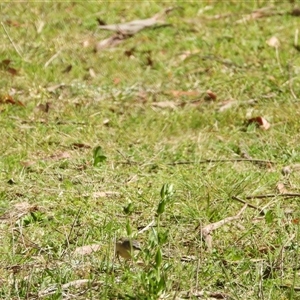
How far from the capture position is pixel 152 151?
491 cm

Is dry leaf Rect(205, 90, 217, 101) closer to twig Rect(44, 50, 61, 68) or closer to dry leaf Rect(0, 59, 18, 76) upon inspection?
twig Rect(44, 50, 61, 68)

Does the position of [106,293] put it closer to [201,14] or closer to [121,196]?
[121,196]

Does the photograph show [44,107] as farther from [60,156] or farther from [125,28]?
[125,28]

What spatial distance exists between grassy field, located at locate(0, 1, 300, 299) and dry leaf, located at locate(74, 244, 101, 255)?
1cm

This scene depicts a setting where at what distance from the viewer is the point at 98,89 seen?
5980mm

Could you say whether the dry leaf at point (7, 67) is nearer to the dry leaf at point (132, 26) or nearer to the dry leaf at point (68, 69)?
the dry leaf at point (68, 69)

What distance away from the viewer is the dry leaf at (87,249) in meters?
3.49

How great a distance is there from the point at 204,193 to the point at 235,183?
214 millimetres

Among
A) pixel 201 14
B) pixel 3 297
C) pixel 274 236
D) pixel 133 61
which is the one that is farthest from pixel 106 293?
pixel 201 14

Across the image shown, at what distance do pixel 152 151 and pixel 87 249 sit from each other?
147 cm

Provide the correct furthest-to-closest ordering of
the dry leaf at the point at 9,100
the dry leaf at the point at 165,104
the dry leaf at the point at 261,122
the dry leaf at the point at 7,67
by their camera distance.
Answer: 1. the dry leaf at the point at 7,67
2. the dry leaf at the point at 165,104
3. the dry leaf at the point at 9,100
4. the dry leaf at the point at 261,122

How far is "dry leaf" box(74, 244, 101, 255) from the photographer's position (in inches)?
137

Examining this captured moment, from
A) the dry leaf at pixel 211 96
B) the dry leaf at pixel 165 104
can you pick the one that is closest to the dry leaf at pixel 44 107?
the dry leaf at pixel 165 104

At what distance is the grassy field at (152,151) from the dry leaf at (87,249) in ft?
0.05
